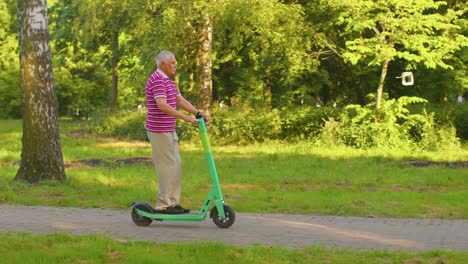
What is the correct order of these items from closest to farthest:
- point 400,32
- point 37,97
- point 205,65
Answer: point 37,97 < point 400,32 < point 205,65

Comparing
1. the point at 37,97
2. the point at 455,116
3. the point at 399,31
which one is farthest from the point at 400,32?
the point at 37,97

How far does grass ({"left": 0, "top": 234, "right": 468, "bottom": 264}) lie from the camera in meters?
7.13

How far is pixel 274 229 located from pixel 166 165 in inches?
53.6

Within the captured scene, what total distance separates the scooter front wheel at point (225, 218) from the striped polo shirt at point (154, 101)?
3.39 feet

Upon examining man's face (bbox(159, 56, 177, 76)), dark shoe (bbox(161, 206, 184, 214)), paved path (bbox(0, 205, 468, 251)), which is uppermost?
man's face (bbox(159, 56, 177, 76))

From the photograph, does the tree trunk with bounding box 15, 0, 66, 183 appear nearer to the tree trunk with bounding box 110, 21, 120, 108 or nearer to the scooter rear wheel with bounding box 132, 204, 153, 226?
the scooter rear wheel with bounding box 132, 204, 153, 226

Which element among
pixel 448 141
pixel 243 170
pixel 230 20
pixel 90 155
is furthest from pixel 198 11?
pixel 243 170

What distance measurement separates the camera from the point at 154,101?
30.9ft

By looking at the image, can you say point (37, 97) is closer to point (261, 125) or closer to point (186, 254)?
point (186, 254)

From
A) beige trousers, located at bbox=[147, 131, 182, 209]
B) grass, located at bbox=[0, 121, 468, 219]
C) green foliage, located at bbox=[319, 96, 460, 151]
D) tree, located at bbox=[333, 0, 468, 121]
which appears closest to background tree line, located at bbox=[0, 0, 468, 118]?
tree, located at bbox=[333, 0, 468, 121]

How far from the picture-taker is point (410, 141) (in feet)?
81.1

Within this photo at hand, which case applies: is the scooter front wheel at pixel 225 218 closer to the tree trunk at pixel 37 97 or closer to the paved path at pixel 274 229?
the paved path at pixel 274 229

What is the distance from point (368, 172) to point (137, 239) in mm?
9166

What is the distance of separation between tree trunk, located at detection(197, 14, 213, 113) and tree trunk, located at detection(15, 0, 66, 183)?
13224 millimetres
